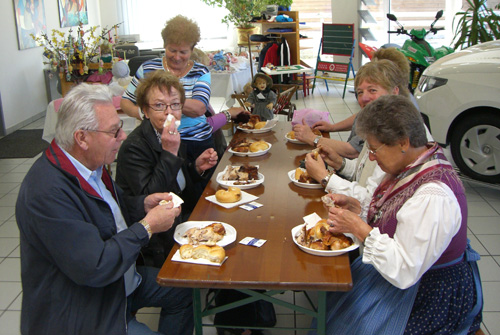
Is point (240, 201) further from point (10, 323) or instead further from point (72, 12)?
point (72, 12)

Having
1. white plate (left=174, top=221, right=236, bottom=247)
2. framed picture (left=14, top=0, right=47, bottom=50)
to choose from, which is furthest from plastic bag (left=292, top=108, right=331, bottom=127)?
framed picture (left=14, top=0, right=47, bottom=50)

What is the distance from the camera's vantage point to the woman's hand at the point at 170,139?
2.37m

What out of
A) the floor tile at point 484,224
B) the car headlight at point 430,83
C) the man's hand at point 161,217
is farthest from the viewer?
the car headlight at point 430,83

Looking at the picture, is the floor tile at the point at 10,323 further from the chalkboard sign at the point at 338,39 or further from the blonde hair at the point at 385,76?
the chalkboard sign at the point at 338,39

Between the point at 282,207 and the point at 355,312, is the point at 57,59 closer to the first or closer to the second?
the point at 282,207

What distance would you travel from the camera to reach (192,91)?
3.19 m

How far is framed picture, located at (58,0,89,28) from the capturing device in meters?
9.20

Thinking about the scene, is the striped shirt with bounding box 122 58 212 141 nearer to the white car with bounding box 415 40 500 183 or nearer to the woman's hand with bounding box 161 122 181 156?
the woman's hand with bounding box 161 122 181 156

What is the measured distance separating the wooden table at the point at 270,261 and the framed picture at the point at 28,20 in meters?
6.34

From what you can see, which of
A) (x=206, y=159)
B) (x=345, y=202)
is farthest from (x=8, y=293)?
(x=345, y=202)

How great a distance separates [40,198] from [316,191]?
132 centimetres

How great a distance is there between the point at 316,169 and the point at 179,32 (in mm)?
1250

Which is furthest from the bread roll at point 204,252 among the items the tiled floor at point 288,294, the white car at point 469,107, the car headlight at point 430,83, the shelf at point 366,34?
the shelf at point 366,34

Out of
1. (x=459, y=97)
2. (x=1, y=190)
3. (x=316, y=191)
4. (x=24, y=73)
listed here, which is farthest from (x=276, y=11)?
(x=316, y=191)
